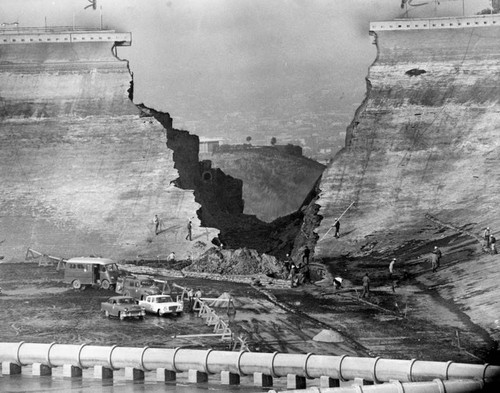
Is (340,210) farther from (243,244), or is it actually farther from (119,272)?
(119,272)

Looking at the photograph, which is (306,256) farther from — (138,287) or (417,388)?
(417,388)

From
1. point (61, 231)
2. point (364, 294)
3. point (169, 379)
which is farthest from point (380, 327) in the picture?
point (61, 231)

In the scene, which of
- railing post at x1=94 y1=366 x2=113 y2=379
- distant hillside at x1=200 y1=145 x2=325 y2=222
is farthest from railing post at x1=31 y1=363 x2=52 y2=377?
distant hillside at x1=200 y1=145 x2=325 y2=222

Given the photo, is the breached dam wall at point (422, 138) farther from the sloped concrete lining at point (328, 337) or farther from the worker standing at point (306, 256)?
the sloped concrete lining at point (328, 337)

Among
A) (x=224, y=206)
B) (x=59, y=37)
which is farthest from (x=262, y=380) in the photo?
(x=224, y=206)

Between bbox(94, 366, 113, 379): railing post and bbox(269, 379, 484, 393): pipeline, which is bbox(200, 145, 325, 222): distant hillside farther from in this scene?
bbox(269, 379, 484, 393): pipeline
